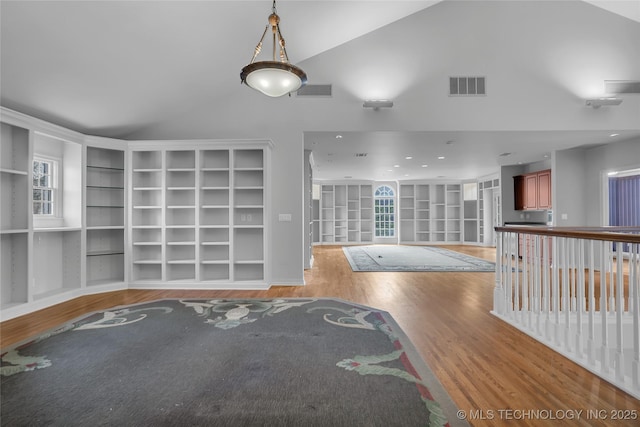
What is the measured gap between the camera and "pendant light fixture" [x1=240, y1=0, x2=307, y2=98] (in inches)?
96.7

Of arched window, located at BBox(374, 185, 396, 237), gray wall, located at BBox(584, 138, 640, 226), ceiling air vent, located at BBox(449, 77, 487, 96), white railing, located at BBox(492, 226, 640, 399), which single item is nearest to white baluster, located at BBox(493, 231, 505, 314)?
white railing, located at BBox(492, 226, 640, 399)

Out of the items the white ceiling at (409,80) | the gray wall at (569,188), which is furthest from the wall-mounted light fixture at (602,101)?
the gray wall at (569,188)

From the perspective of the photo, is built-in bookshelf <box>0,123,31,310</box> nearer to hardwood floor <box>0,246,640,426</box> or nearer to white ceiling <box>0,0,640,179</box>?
hardwood floor <box>0,246,640,426</box>

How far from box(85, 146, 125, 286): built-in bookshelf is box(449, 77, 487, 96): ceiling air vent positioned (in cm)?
572

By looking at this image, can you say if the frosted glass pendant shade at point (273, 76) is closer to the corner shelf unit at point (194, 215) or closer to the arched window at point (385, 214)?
the corner shelf unit at point (194, 215)

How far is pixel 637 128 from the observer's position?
5.21 m

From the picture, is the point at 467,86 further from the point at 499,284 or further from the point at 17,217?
the point at 17,217

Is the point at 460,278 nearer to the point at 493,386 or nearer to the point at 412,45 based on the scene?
the point at 493,386

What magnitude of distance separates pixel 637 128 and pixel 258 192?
6761 millimetres

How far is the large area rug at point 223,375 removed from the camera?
5.49ft

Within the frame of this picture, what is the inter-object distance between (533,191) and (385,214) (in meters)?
5.46

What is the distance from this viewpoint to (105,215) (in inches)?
189

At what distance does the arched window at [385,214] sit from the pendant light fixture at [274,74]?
10.2 metres

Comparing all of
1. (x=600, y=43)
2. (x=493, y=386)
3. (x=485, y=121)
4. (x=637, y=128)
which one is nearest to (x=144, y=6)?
(x=493, y=386)
